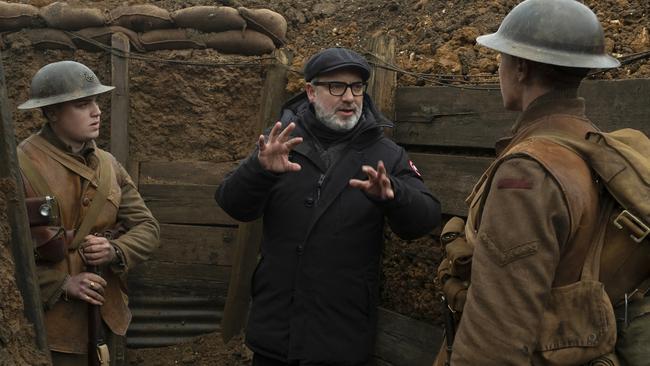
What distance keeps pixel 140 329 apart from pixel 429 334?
9.77ft

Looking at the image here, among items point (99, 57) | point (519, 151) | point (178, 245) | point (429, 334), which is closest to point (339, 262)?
point (429, 334)

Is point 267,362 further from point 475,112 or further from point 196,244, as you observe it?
point 196,244

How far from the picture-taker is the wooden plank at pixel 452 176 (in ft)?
13.6

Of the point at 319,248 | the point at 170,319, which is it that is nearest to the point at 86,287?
the point at 319,248

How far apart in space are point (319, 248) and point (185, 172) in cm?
306

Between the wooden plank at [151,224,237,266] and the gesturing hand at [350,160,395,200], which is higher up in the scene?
the gesturing hand at [350,160,395,200]

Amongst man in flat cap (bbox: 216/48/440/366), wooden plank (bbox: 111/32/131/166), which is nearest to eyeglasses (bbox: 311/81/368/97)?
man in flat cap (bbox: 216/48/440/366)

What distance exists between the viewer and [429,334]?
434cm

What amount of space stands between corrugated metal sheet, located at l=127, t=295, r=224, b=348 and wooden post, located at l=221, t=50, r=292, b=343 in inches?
16.2

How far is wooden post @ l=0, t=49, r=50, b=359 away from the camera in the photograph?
2.78m

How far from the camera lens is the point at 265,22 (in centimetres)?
660

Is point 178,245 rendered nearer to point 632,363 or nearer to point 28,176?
point 28,176

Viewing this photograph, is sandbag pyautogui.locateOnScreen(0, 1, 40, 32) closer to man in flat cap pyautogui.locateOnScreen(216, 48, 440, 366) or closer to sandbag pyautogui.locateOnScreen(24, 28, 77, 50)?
sandbag pyautogui.locateOnScreen(24, 28, 77, 50)

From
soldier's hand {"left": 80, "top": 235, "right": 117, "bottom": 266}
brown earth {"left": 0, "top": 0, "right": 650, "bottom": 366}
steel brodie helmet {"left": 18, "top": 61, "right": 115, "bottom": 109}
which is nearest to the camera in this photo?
soldier's hand {"left": 80, "top": 235, "right": 117, "bottom": 266}
